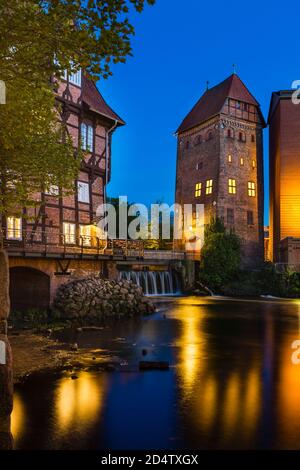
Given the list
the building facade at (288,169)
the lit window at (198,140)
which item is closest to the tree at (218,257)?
the building facade at (288,169)

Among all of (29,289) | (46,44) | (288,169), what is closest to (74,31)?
(46,44)

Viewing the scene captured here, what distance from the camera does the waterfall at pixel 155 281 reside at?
110ft

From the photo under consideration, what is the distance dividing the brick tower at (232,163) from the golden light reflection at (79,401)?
114ft

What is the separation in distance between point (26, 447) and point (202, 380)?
203 inches

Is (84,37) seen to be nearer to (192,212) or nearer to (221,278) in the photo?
(221,278)

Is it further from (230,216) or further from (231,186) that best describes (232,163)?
(230,216)

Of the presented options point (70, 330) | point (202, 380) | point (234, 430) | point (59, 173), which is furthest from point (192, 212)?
point (234, 430)

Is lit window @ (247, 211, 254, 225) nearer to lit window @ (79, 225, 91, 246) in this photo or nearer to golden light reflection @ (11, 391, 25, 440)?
lit window @ (79, 225, 91, 246)

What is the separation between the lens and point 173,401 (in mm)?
8898

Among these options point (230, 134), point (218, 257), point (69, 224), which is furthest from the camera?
point (230, 134)

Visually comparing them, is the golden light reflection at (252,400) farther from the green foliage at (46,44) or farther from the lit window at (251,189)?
the lit window at (251,189)

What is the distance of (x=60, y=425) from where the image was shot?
24.3 ft

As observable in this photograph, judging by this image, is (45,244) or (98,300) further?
(98,300)

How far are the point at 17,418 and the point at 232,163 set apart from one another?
4018 centimetres
